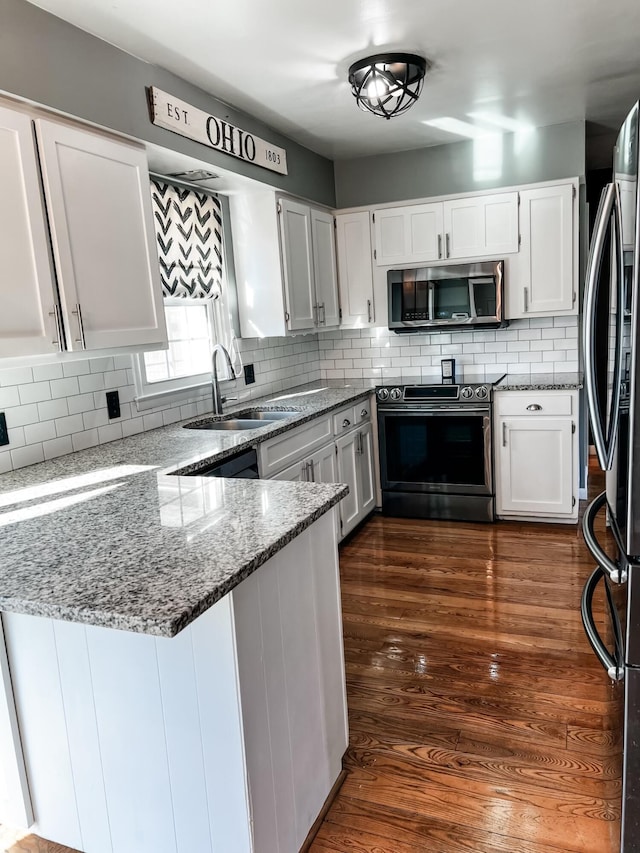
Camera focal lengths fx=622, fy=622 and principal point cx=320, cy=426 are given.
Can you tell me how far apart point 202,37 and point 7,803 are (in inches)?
105

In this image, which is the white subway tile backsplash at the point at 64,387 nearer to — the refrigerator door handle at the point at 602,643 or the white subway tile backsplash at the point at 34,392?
the white subway tile backsplash at the point at 34,392

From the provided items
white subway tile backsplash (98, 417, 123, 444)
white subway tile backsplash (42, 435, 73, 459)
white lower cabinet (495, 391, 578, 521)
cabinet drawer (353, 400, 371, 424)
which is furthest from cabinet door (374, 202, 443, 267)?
white subway tile backsplash (42, 435, 73, 459)

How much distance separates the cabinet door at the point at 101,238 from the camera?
2.09m

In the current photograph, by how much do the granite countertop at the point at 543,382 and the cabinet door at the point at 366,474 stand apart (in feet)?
2.95

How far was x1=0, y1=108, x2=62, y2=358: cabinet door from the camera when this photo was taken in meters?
1.89

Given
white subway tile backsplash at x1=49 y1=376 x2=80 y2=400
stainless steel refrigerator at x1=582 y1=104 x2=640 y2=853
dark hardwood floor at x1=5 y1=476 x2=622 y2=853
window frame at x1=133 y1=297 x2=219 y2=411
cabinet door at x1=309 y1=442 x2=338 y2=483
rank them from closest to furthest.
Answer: stainless steel refrigerator at x1=582 y1=104 x2=640 y2=853, dark hardwood floor at x1=5 y1=476 x2=622 y2=853, white subway tile backsplash at x1=49 y1=376 x2=80 y2=400, window frame at x1=133 y1=297 x2=219 y2=411, cabinet door at x1=309 y1=442 x2=338 y2=483

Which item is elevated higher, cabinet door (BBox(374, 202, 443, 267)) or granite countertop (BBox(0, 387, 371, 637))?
cabinet door (BBox(374, 202, 443, 267))

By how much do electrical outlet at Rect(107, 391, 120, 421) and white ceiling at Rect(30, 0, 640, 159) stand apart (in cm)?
140

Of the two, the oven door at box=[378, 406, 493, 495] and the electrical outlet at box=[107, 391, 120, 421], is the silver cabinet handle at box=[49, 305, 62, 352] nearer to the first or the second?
the electrical outlet at box=[107, 391, 120, 421]

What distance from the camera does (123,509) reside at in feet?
5.87

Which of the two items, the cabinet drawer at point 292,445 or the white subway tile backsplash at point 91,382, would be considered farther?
the cabinet drawer at point 292,445

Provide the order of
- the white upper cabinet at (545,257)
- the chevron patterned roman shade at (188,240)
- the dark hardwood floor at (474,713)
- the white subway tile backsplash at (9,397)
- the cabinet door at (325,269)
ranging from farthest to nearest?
Result: the cabinet door at (325,269) → the white upper cabinet at (545,257) → the chevron patterned roman shade at (188,240) → the white subway tile backsplash at (9,397) → the dark hardwood floor at (474,713)

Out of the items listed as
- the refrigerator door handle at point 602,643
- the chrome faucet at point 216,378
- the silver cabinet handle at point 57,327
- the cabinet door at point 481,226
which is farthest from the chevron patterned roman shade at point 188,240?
the refrigerator door handle at point 602,643

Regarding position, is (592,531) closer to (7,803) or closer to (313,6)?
(7,803)
